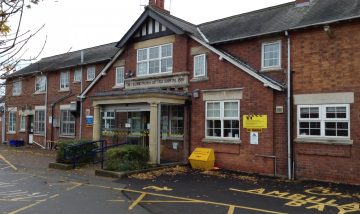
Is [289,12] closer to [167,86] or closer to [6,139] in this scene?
[167,86]

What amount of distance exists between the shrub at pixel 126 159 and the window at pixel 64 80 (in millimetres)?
12356

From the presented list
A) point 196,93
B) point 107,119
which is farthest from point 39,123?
point 196,93

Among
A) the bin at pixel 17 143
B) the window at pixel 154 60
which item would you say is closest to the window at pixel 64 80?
the bin at pixel 17 143

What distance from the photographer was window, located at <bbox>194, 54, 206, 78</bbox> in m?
17.3

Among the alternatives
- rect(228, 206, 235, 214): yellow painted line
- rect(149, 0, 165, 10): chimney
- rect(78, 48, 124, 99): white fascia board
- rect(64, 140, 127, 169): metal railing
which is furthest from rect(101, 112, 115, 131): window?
rect(228, 206, 235, 214): yellow painted line

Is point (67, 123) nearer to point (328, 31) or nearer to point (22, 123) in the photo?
point (22, 123)

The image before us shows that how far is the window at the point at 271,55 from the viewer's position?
50.0 ft

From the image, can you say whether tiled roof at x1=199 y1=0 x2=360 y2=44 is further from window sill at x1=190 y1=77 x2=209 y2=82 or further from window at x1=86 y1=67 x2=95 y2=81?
window at x1=86 y1=67 x2=95 y2=81

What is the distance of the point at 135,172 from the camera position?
14828 mm

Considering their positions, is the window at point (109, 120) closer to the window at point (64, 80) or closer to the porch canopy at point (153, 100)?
the porch canopy at point (153, 100)

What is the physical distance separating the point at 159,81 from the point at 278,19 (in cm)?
636

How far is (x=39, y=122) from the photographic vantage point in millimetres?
28391

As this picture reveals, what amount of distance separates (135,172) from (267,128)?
5448 mm

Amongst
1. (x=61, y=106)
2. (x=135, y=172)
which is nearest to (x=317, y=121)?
(x=135, y=172)
